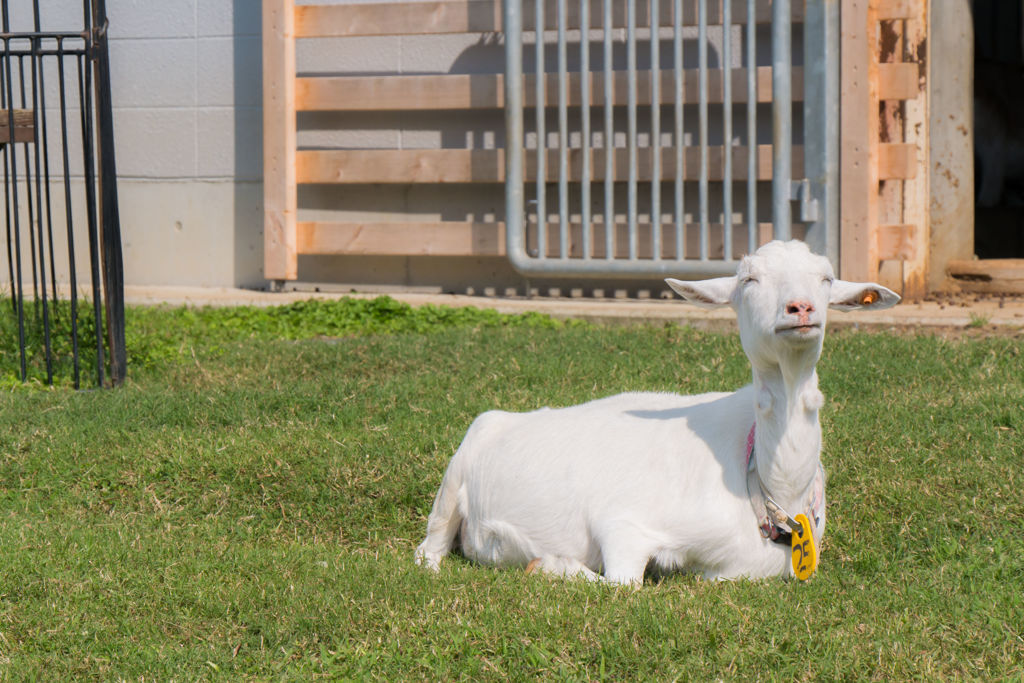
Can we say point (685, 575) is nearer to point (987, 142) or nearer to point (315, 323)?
point (315, 323)

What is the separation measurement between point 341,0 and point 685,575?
317 inches

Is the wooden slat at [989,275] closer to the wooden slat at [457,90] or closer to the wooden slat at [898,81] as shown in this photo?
the wooden slat at [898,81]

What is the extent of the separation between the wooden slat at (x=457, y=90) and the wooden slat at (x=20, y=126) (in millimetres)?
4071

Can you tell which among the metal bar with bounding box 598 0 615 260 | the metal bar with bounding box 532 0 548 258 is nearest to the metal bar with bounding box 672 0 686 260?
the metal bar with bounding box 598 0 615 260

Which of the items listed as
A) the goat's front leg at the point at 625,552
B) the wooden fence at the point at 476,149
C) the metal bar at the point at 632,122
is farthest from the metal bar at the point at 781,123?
the goat's front leg at the point at 625,552

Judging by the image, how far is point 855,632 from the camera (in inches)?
128

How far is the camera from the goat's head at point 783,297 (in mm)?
3295

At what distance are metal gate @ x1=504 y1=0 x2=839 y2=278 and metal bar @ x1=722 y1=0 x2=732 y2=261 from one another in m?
0.01

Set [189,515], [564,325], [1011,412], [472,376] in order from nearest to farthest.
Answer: [189,515] → [1011,412] → [472,376] → [564,325]

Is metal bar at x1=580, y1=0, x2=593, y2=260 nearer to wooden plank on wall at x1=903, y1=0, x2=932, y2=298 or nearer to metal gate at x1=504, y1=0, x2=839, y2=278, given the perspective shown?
metal gate at x1=504, y1=0, x2=839, y2=278

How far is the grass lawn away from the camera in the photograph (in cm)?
319

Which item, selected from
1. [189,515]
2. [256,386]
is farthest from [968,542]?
[256,386]

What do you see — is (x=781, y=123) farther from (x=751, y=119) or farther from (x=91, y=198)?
(x=91, y=198)

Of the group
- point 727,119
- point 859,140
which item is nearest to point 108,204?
point 727,119
